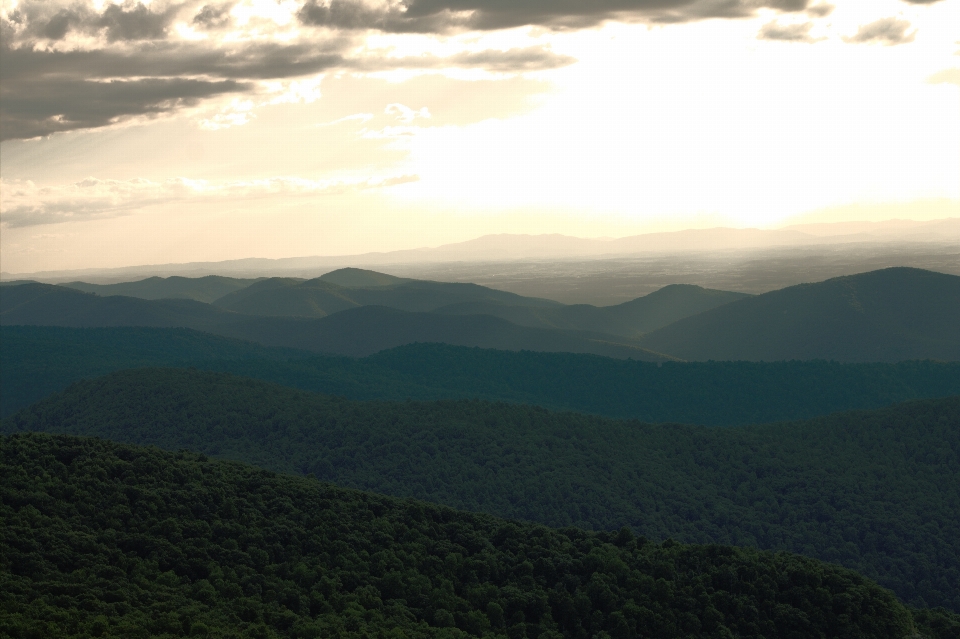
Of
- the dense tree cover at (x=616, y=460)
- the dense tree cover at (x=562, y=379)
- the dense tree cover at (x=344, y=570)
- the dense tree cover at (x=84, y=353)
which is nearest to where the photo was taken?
the dense tree cover at (x=344, y=570)

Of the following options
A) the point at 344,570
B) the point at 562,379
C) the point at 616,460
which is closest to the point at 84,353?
the point at 562,379

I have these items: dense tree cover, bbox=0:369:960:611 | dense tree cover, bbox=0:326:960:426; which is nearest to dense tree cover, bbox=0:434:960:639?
dense tree cover, bbox=0:369:960:611

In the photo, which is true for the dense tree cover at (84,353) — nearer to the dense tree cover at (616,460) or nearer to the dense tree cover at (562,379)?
the dense tree cover at (562,379)

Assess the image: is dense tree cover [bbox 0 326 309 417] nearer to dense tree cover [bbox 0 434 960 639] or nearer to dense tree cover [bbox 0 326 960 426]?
dense tree cover [bbox 0 326 960 426]

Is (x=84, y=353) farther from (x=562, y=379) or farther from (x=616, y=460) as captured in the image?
(x=616, y=460)

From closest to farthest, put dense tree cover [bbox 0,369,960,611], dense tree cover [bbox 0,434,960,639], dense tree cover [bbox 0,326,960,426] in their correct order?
dense tree cover [bbox 0,434,960,639] → dense tree cover [bbox 0,369,960,611] → dense tree cover [bbox 0,326,960,426]

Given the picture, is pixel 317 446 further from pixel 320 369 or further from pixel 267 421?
pixel 320 369

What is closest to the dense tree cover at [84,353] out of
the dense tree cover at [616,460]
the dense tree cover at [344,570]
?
the dense tree cover at [616,460]
